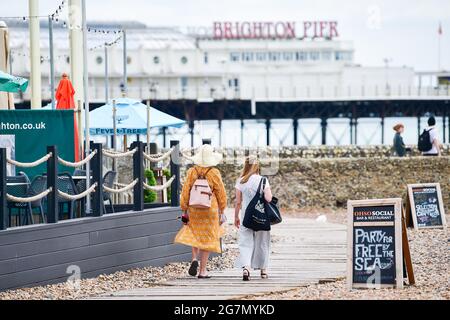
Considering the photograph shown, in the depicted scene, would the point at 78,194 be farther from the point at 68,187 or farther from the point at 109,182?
the point at 109,182

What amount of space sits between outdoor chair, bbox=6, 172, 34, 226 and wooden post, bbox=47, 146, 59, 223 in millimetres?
210

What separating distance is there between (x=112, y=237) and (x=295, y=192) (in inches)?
625

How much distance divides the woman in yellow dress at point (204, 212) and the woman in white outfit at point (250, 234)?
0.24 metres

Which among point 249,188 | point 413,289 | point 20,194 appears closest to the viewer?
point 413,289

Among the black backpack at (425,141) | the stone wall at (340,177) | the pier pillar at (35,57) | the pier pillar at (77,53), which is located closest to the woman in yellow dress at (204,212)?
the pier pillar at (77,53)

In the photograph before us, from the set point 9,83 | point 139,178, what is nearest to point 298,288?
point 139,178

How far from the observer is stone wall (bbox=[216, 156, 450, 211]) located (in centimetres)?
3102

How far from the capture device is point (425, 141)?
30.0 metres

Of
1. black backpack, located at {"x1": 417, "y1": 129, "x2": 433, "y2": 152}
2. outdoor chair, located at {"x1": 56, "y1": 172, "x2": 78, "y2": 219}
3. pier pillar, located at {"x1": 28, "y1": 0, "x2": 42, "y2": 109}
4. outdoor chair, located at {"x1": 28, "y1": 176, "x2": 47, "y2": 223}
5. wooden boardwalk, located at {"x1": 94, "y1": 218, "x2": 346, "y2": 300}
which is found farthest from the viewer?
black backpack, located at {"x1": 417, "y1": 129, "x2": 433, "y2": 152}

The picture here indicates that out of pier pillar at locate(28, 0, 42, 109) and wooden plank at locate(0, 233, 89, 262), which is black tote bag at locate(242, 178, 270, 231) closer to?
wooden plank at locate(0, 233, 89, 262)

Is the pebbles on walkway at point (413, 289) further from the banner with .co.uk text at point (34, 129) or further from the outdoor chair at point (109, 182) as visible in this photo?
the banner with .co.uk text at point (34, 129)

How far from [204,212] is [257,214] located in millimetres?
610

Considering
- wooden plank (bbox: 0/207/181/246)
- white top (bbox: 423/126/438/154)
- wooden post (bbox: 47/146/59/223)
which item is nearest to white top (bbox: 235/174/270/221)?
wooden plank (bbox: 0/207/181/246)

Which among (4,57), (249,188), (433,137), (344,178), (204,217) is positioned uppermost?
(4,57)
